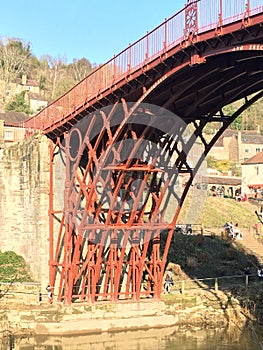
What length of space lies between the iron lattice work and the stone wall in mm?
583

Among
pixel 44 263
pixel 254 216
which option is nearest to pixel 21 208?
pixel 44 263

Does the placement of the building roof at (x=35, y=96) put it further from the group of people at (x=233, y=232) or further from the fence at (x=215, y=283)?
the fence at (x=215, y=283)

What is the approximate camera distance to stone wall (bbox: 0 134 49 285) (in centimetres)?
3186

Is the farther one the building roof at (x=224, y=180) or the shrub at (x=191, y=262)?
the building roof at (x=224, y=180)

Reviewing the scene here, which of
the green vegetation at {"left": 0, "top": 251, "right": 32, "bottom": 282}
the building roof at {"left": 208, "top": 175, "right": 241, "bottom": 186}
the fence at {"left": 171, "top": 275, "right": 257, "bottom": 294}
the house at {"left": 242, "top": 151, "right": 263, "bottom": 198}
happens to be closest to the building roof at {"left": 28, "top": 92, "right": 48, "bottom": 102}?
the building roof at {"left": 208, "top": 175, "right": 241, "bottom": 186}

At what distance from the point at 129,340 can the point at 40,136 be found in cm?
1155

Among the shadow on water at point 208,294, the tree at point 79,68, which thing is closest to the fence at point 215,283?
the shadow on water at point 208,294

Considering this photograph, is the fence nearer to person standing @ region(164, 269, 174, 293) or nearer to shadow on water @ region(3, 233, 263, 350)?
shadow on water @ region(3, 233, 263, 350)

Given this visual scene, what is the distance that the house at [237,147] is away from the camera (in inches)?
3425

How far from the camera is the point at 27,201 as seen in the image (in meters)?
34.3

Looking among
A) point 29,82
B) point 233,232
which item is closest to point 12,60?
point 29,82

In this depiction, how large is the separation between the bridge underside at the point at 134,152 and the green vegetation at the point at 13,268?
8.67 feet

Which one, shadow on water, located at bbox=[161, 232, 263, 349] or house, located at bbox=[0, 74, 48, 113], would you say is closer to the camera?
shadow on water, located at bbox=[161, 232, 263, 349]

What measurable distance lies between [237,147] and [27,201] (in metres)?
57.1
